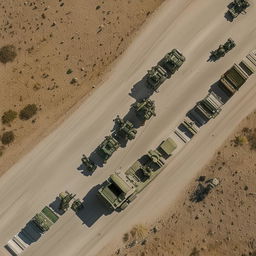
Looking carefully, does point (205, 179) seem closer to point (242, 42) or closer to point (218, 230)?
point (218, 230)

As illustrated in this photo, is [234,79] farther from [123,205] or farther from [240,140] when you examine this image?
[123,205]

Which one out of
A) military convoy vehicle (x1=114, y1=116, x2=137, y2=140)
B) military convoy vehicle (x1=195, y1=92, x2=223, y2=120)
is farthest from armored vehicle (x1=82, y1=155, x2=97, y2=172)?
military convoy vehicle (x1=195, y1=92, x2=223, y2=120)

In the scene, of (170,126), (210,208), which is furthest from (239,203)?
(170,126)

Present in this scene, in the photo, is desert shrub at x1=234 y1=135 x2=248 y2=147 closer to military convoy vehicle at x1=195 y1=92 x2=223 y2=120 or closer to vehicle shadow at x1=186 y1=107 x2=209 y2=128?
military convoy vehicle at x1=195 y1=92 x2=223 y2=120

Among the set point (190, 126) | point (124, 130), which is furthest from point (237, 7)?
point (124, 130)

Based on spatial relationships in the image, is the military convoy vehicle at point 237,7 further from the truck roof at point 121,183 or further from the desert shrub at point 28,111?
the desert shrub at point 28,111

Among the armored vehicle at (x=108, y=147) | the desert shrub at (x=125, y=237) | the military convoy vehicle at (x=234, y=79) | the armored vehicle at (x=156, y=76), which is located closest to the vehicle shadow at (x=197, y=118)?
the military convoy vehicle at (x=234, y=79)
